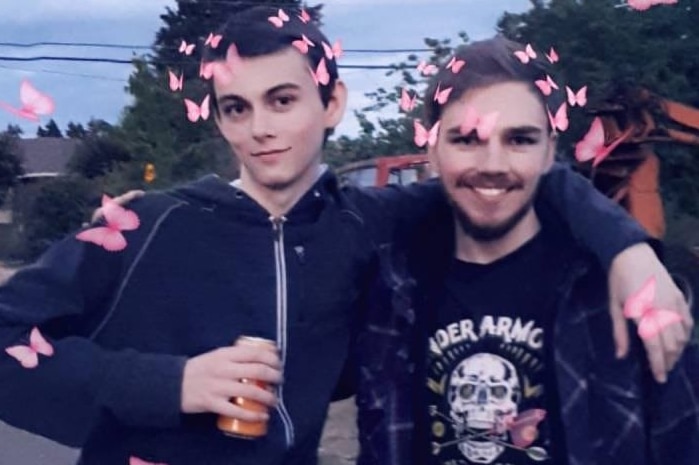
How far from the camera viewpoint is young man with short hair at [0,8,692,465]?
2.72 metres

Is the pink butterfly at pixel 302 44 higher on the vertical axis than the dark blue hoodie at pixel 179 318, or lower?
higher

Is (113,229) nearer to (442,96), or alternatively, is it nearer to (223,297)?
(223,297)

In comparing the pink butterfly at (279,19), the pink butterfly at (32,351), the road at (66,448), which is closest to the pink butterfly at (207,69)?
the pink butterfly at (279,19)

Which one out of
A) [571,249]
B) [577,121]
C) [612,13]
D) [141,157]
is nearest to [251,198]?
[571,249]

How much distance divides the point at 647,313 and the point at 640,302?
26 millimetres

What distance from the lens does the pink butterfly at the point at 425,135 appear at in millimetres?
3137

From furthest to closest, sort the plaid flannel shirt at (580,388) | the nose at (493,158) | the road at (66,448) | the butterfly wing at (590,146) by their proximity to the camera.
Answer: the road at (66,448) < the butterfly wing at (590,146) < the nose at (493,158) < the plaid flannel shirt at (580,388)

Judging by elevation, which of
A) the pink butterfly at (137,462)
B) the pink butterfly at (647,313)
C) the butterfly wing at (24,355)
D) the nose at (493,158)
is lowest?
the pink butterfly at (137,462)

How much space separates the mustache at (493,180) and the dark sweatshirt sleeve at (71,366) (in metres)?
0.77

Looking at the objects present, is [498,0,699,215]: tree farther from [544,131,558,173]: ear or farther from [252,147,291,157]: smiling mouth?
[252,147,291,157]: smiling mouth

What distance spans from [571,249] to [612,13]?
15343 mm

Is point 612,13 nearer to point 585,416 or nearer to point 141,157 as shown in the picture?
point 141,157

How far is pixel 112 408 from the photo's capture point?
2732 millimetres

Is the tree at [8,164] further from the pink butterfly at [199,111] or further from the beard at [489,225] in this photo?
the beard at [489,225]
